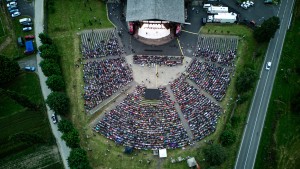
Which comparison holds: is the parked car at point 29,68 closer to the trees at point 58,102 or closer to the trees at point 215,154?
the trees at point 58,102

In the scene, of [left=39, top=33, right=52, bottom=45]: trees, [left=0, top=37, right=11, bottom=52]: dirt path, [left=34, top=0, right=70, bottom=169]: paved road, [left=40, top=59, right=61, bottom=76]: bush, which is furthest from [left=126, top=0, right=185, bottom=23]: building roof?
[left=0, top=37, right=11, bottom=52]: dirt path

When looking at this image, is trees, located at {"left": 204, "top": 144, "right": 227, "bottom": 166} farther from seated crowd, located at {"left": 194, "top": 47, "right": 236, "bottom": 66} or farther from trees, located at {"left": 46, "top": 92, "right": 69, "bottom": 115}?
trees, located at {"left": 46, "top": 92, "right": 69, "bottom": 115}

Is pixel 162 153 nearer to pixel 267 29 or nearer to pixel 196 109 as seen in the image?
pixel 196 109

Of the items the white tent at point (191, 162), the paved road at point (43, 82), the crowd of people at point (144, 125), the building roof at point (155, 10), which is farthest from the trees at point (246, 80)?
the paved road at point (43, 82)

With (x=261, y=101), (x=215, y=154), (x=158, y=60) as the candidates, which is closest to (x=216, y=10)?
(x=158, y=60)

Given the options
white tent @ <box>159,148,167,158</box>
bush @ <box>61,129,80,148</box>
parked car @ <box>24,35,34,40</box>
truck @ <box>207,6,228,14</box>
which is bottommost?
white tent @ <box>159,148,167,158</box>
